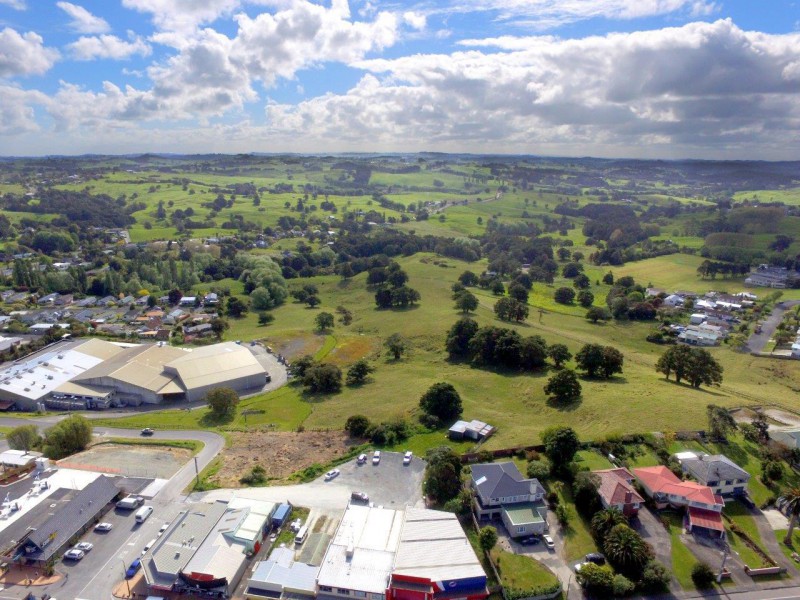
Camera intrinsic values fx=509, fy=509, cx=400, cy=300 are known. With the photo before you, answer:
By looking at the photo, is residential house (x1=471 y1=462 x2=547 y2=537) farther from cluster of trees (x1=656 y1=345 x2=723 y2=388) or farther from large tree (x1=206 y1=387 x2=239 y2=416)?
large tree (x1=206 y1=387 x2=239 y2=416)

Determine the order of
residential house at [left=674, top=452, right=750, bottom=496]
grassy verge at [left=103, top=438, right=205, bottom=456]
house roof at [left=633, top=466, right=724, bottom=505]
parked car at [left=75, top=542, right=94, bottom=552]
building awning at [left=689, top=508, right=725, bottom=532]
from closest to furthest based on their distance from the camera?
parked car at [left=75, top=542, right=94, bottom=552]
building awning at [left=689, top=508, right=725, bottom=532]
house roof at [left=633, top=466, right=724, bottom=505]
residential house at [left=674, top=452, right=750, bottom=496]
grassy verge at [left=103, top=438, right=205, bottom=456]

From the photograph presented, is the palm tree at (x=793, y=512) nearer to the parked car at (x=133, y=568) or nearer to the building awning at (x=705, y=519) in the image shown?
the building awning at (x=705, y=519)

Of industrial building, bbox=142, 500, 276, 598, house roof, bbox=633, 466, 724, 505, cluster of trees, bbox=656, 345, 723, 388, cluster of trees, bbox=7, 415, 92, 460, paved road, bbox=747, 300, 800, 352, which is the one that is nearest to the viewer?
industrial building, bbox=142, 500, 276, 598

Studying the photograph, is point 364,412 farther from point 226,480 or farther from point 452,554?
point 452,554

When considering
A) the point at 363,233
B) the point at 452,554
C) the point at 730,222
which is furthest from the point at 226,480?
the point at 730,222

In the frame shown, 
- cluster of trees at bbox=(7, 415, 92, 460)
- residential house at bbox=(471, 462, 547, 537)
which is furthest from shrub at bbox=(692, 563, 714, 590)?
cluster of trees at bbox=(7, 415, 92, 460)

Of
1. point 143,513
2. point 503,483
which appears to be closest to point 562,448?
point 503,483

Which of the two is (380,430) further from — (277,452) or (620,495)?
(620,495)

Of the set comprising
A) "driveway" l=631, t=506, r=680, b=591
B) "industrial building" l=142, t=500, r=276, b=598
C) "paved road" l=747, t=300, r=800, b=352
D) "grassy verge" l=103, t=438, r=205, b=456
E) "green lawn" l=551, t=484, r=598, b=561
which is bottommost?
"paved road" l=747, t=300, r=800, b=352
